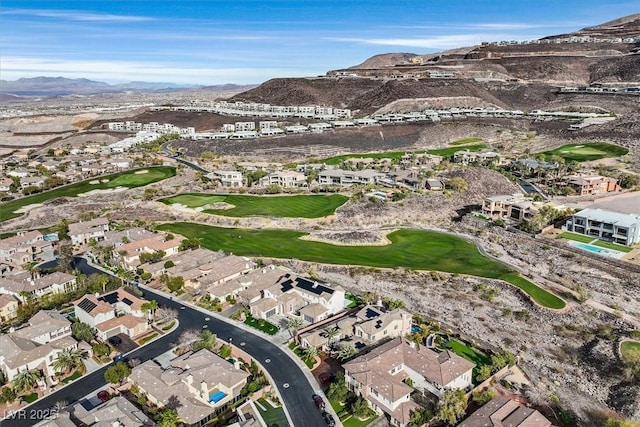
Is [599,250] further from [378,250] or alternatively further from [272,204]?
[272,204]

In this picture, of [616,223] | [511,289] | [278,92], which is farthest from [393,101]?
[511,289]

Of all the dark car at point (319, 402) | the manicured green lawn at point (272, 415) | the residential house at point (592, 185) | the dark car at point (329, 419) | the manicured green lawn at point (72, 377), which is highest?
the residential house at point (592, 185)

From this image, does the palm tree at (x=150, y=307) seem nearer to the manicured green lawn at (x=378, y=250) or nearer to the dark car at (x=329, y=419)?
the manicured green lawn at (x=378, y=250)

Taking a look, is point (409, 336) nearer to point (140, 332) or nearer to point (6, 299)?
point (140, 332)

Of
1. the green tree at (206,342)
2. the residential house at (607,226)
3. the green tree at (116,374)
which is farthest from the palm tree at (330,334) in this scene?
the residential house at (607,226)

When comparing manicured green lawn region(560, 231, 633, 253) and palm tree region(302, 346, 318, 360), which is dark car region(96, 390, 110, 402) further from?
manicured green lawn region(560, 231, 633, 253)

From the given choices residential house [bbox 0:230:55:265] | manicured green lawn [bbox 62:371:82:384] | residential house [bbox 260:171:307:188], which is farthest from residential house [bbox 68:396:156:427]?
residential house [bbox 260:171:307:188]
